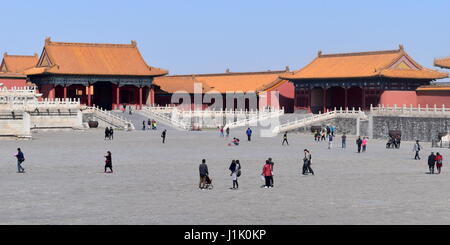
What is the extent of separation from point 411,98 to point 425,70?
3598 mm

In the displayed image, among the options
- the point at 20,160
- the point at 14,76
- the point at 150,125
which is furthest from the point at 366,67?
the point at 20,160

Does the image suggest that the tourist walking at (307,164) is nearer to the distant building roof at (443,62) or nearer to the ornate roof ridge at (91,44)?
the distant building roof at (443,62)

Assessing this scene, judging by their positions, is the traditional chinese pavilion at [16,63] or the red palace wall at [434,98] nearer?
the red palace wall at [434,98]

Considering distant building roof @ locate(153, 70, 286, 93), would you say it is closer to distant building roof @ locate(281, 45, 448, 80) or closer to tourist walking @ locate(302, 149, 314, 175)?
distant building roof @ locate(281, 45, 448, 80)

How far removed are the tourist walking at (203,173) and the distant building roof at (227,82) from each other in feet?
252

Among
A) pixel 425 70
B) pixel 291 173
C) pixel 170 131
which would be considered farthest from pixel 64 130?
pixel 291 173

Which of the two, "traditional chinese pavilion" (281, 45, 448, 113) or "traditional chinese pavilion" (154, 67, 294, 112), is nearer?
"traditional chinese pavilion" (281, 45, 448, 113)

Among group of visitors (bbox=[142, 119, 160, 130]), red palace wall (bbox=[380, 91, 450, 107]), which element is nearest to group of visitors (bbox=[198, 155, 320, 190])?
group of visitors (bbox=[142, 119, 160, 130])

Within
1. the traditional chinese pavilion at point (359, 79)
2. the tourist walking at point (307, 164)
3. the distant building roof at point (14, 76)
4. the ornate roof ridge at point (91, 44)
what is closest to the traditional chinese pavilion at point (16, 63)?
the distant building roof at point (14, 76)

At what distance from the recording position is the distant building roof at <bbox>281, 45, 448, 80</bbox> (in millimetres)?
92875

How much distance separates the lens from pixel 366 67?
316ft

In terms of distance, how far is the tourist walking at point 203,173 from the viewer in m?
33.8

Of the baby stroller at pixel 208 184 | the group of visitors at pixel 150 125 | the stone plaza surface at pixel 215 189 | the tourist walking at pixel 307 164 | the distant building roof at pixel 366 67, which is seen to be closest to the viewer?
the stone plaza surface at pixel 215 189
